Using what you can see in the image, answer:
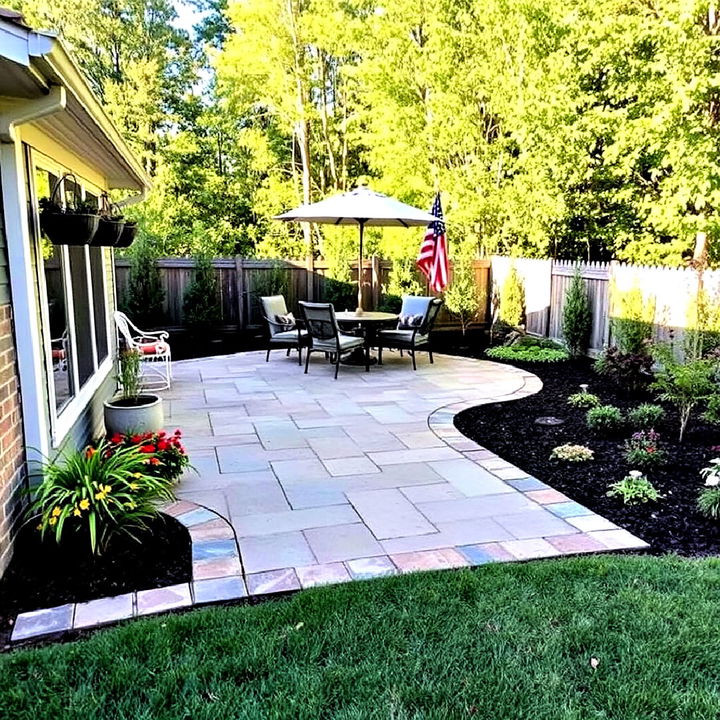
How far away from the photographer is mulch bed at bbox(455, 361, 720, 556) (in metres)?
3.38

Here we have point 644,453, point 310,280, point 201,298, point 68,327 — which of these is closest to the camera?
point 68,327

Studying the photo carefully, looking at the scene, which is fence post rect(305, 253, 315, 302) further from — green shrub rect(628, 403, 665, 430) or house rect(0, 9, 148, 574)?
green shrub rect(628, 403, 665, 430)

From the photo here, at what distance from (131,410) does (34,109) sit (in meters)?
2.41

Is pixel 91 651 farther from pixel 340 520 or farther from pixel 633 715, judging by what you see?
pixel 633 715

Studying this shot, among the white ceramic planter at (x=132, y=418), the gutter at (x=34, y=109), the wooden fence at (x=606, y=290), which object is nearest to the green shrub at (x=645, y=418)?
the wooden fence at (x=606, y=290)

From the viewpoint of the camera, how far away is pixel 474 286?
35.1 feet

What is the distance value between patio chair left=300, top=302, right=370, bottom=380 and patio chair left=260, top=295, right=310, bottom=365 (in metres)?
0.31

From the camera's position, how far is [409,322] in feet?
28.3

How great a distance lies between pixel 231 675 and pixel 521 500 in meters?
2.26

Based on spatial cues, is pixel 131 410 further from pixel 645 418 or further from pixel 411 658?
pixel 645 418

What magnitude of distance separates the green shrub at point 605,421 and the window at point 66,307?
13.3 feet

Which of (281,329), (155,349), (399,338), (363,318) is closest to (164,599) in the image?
(155,349)

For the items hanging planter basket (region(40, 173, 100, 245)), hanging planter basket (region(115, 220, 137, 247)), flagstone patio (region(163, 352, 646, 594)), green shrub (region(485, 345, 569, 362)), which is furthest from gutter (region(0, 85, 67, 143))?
green shrub (region(485, 345, 569, 362))

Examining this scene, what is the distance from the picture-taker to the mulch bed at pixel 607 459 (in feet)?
11.1
